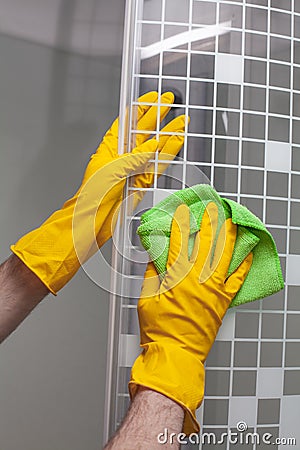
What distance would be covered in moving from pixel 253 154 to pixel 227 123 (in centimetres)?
4

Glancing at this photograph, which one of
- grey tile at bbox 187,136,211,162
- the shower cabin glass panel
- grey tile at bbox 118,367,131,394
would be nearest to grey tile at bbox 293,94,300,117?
the shower cabin glass panel

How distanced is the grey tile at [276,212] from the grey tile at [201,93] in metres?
0.12

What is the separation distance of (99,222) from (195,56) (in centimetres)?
20

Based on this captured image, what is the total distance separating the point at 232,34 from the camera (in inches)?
24.2

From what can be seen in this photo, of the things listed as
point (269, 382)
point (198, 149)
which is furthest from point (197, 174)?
point (269, 382)

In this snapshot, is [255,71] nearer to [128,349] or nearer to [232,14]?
[232,14]

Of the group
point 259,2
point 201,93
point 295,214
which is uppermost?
point 259,2

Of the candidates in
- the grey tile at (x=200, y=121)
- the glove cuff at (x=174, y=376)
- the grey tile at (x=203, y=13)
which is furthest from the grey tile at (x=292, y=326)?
the grey tile at (x=203, y=13)

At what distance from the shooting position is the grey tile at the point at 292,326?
632 mm

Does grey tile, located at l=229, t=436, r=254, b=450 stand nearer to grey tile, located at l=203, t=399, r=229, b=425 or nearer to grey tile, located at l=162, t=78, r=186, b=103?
grey tile, located at l=203, t=399, r=229, b=425

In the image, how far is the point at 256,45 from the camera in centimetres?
62

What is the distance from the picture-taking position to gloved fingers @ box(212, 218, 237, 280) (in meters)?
0.59

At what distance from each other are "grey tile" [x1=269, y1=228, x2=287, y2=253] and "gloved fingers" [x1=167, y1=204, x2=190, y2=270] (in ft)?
0.31

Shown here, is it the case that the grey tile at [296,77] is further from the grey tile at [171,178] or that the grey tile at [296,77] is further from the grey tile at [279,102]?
the grey tile at [171,178]
